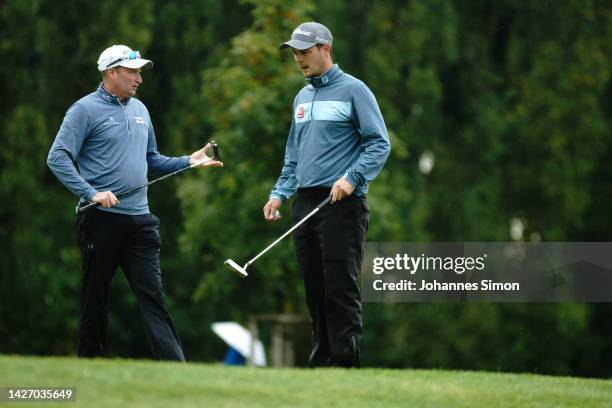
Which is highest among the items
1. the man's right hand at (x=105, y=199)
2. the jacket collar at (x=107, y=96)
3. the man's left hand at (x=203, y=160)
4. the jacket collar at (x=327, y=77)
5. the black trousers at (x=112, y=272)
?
the jacket collar at (x=327, y=77)

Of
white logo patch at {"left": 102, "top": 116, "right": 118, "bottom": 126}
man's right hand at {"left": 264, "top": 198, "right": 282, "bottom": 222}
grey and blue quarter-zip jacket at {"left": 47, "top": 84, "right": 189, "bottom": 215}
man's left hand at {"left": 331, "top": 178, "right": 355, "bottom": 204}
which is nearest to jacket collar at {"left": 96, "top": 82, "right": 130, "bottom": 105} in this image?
grey and blue quarter-zip jacket at {"left": 47, "top": 84, "right": 189, "bottom": 215}

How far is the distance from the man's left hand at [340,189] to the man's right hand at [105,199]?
1385 millimetres

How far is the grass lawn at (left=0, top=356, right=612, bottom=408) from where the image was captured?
5996 mm

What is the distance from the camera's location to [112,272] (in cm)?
779

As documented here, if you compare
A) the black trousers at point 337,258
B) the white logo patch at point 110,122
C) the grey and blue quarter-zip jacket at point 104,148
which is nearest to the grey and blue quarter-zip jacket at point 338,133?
the black trousers at point 337,258

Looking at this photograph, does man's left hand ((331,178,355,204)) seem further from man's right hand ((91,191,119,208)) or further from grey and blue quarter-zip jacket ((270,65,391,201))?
man's right hand ((91,191,119,208))

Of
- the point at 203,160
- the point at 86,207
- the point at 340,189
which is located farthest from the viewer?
the point at 203,160

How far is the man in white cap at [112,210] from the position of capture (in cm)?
769

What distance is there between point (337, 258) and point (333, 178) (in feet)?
1.63

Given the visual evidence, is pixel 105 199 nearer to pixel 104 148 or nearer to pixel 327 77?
pixel 104 148

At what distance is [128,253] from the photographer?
25.6 feet

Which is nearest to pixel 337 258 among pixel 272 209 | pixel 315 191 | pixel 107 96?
pixel 315 191

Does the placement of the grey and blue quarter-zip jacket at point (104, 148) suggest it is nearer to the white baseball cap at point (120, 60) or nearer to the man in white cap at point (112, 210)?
the man in white cap at point (112, 210)

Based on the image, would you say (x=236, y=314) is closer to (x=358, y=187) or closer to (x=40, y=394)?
(x=358, y=187)
